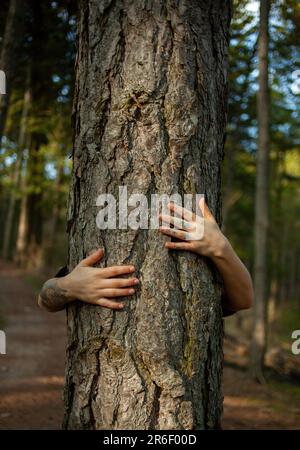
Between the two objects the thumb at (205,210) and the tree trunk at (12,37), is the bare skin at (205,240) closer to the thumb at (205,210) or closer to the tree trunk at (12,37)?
the thumb at (205,210)

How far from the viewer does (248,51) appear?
10836 mm

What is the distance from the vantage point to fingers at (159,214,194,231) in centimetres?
227

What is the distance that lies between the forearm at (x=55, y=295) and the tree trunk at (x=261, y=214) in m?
7.67

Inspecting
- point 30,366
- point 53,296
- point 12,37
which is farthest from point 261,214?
point 53,296

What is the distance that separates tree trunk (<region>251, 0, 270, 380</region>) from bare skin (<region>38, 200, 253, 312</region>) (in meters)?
7.52

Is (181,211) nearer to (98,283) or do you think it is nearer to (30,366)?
(98,283)

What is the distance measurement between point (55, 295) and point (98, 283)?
34 centimetres

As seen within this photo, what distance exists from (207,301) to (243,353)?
12.5 metres

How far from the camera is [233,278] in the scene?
2.44 m

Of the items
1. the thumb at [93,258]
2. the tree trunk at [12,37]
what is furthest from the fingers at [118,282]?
the tree trunk at [12,37]

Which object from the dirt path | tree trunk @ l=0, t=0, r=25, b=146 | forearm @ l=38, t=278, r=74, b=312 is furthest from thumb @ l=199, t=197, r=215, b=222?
tree trunk @ l=0, t=0, r=25, b=146

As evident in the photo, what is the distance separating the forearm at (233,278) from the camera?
2352 mm
